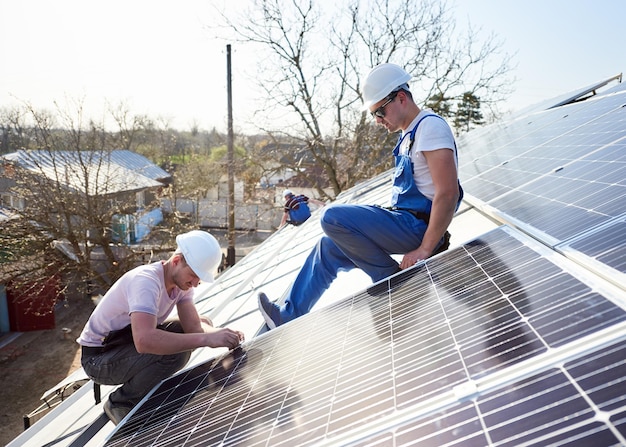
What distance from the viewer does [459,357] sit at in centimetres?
224

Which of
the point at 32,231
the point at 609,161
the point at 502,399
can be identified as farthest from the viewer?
the point at 32,231

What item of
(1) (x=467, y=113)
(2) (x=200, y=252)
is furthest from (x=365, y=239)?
(1) (x=467, y=113)

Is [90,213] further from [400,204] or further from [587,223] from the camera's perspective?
[587,223]

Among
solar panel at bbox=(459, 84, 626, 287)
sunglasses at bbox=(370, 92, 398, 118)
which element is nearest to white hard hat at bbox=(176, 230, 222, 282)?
sunglasses at bbox=(370, 92, 398, 118)

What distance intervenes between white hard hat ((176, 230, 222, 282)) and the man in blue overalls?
2.76 ft

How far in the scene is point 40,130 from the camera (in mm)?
19312

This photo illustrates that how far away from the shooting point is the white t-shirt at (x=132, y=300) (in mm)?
3836

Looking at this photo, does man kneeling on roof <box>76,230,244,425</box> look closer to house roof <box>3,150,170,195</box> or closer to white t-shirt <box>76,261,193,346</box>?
white t-shirt <box>76,261,193,346</box>

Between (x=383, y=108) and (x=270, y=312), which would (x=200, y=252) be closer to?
(x=270, y=312)

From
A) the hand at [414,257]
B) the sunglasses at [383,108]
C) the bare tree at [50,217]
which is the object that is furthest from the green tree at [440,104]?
the hand at [414,257]

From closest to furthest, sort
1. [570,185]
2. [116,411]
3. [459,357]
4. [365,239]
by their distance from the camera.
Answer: [459,357] → [365,239] → [116,411] → [570,185]

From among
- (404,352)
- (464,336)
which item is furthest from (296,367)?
(464,336)

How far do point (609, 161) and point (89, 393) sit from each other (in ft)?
20.0

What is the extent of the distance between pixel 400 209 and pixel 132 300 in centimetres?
223
